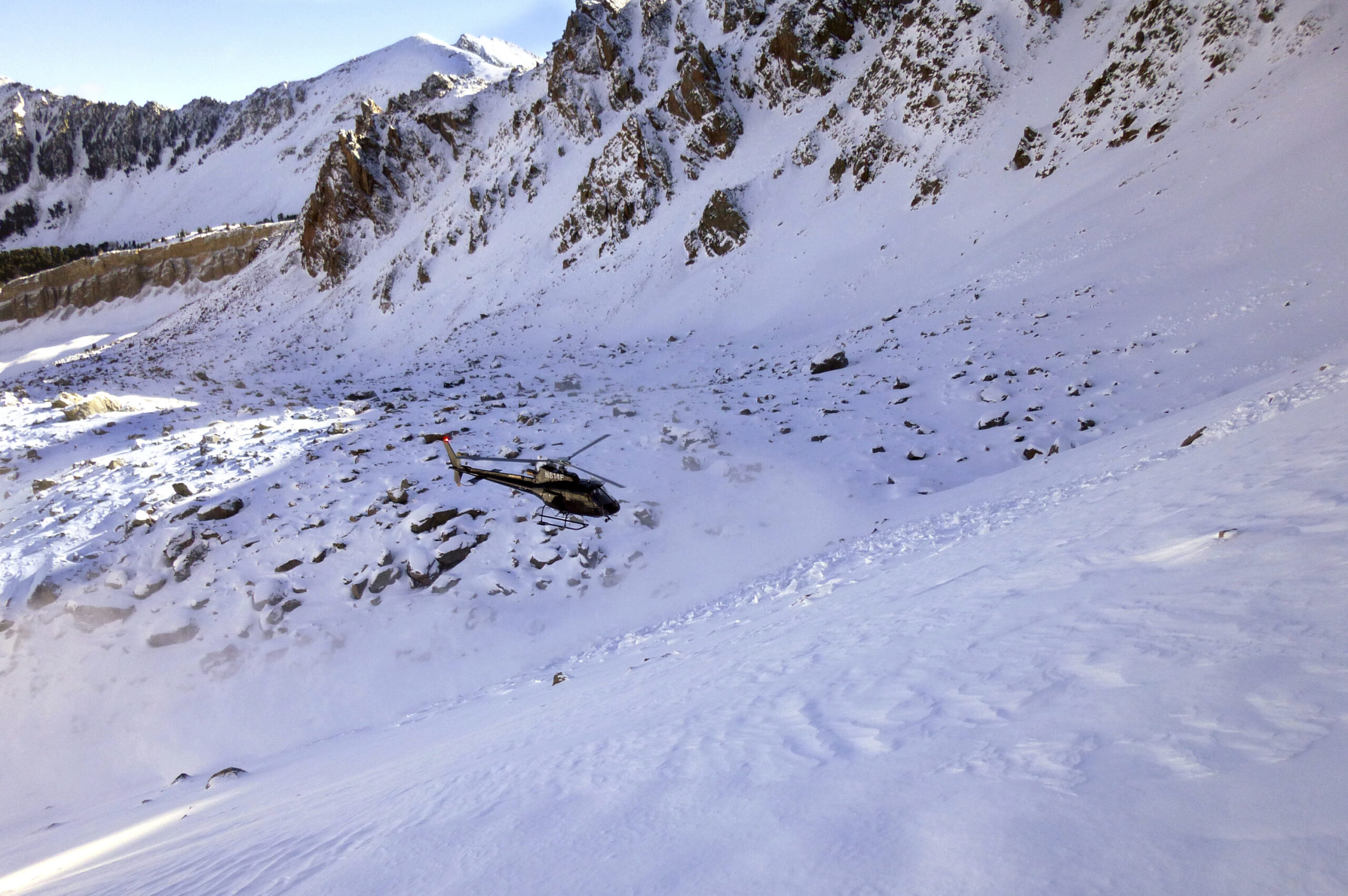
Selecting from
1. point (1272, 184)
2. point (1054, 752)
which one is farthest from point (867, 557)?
point (1272, 184)

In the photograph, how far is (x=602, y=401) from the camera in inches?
746

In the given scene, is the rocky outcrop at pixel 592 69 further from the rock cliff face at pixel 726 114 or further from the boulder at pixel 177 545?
the boulder at pixel 177 545

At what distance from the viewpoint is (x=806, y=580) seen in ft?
30.5

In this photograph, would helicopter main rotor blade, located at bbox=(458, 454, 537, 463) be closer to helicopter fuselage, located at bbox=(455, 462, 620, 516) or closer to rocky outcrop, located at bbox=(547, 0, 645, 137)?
helicopter fuselage, located at bbox=(455, 462, 620, 516)

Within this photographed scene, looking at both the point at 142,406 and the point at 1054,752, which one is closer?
the point at 1054,752

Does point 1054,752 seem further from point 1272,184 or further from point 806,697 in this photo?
point 1272,184

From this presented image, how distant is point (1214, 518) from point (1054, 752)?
371cm

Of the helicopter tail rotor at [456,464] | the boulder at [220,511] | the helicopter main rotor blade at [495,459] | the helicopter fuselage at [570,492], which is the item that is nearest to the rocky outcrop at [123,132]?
the boulder at [220,511]

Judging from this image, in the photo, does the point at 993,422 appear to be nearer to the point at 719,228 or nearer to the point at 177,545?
the point at 177,545

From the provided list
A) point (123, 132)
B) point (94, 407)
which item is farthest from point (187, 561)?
point (123, 132)

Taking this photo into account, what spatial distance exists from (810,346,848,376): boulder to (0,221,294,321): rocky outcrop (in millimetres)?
66782

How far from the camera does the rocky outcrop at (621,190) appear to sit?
122 ft

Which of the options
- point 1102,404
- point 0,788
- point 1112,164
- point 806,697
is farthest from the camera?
point 1112,164

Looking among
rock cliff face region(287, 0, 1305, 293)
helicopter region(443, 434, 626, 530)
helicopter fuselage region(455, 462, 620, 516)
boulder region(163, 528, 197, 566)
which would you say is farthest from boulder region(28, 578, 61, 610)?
rock cliff face region(287, 0, 1305, 293)
